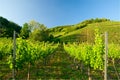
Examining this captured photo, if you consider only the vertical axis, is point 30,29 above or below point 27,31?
above

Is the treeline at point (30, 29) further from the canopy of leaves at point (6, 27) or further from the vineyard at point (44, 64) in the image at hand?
the vineyard at point (44, 64)

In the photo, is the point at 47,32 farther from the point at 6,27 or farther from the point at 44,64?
the point at 44,64

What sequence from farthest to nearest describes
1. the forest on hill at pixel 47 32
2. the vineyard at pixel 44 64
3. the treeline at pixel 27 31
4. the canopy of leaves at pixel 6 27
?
the forest on hill at pixel 47 32, the treeline at pixel 27 31, the canopy of leaves at pixel 6 27, the vineyard at pixel 44 64

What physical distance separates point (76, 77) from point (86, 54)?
388 centimetres

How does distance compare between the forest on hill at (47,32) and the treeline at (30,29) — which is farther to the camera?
the forest on hill at (47,32)

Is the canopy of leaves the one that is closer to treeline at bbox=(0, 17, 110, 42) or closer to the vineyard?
treeline at bbox=(0, 17, 110, 42)

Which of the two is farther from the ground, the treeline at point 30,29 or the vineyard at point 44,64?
the treeline at point 30,29

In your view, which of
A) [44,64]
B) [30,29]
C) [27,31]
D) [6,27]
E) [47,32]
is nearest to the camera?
[44,64]

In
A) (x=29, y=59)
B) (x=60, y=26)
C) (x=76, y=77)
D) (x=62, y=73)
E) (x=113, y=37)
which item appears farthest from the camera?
(x=60, y=26)

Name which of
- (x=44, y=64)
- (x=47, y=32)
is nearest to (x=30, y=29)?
(x=47, y=32)

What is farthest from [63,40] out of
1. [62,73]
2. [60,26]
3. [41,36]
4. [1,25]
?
[62,73]

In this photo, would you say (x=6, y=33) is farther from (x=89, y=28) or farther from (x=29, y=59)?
(x=29, y=59)

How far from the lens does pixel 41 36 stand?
3907 inches

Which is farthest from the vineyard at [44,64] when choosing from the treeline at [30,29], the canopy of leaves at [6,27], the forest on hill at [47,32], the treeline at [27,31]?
the forest on hill at [47,32]
